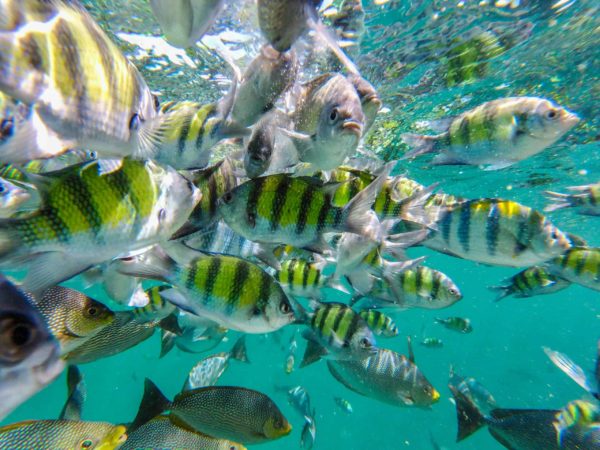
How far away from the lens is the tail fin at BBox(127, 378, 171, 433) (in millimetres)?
3666

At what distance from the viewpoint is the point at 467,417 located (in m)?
5.33

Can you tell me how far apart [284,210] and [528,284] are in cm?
509

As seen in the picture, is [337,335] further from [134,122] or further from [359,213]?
[134,122]

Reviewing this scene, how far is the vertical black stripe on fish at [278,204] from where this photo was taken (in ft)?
7.85

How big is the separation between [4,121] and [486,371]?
2623 inches

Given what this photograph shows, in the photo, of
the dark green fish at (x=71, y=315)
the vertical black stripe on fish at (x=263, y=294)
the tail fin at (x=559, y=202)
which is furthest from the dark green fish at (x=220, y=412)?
the tail fin at (x=559, y=202)

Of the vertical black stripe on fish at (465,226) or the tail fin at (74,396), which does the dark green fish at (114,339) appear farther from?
the vertical black stripe on fish at (465,226)

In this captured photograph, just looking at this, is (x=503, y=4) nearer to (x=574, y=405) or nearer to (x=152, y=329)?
(x=574, y=405)

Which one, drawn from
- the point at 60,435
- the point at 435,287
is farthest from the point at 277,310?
the point at 435,287

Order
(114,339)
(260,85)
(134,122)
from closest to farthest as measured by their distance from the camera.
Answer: (134,122), (260,85), (114,339)

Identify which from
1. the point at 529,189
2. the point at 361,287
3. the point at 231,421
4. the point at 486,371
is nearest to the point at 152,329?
the point at 231,421

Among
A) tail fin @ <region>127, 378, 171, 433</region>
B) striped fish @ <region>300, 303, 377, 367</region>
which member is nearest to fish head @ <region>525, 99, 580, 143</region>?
striped fish @ <region>300, 303, 377, 367</region>

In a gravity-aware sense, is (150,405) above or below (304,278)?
below

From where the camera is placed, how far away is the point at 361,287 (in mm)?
3596
